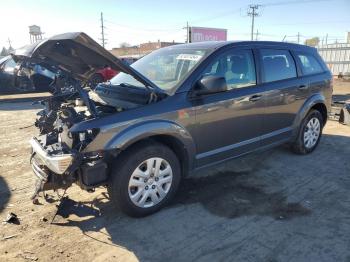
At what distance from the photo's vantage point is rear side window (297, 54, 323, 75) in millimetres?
5562

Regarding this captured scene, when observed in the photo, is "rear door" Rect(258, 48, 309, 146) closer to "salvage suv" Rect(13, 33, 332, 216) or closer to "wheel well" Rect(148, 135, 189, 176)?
"salvage suv" Rect(13, 33, 332, 216)

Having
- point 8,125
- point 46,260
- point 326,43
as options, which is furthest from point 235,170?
point 326,43

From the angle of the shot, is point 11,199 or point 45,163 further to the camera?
point 11,199

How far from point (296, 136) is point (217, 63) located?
87.1 inches

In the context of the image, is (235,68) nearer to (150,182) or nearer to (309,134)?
(150,182)

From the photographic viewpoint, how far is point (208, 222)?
3.68 meters

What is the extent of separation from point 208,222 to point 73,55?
2.29 metres

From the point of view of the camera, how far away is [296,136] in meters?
5.61

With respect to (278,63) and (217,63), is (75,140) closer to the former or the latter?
(217,63)

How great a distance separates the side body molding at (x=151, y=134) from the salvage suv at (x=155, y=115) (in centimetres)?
1

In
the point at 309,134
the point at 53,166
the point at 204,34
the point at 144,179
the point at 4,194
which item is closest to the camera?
→ the point at 53,166

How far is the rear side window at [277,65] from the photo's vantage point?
482 centimetres

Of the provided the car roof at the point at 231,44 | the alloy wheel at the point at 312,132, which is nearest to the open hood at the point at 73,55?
the car roof at the point at 231,44

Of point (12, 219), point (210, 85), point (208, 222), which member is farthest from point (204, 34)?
point (12, 219)
